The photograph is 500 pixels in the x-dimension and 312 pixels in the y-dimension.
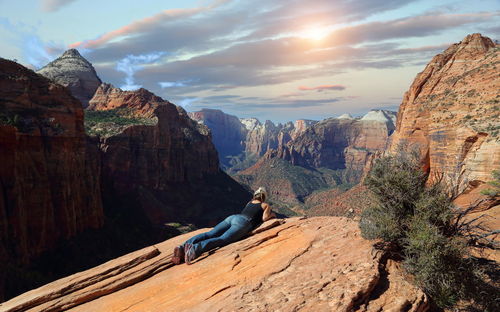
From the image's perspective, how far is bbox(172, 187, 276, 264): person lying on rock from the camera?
9.54 meters

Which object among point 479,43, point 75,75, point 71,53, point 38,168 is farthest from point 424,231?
point 71,53

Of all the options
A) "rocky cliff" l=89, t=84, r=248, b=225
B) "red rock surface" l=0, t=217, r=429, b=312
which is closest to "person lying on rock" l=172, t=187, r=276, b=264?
"red rock surface" l=0, t=217, r=429, b=312

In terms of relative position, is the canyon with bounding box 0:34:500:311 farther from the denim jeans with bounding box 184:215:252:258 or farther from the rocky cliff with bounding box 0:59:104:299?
the denim jeans with bounding box 184:215:252:258

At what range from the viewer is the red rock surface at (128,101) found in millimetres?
81975

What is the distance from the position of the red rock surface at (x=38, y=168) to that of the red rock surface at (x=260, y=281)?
1126 inches

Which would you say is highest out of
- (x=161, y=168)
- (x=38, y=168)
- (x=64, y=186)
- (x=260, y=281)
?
(x=38, y=168)

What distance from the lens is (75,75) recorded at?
94500 mm

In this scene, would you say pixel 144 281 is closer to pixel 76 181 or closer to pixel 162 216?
pixel 76 181

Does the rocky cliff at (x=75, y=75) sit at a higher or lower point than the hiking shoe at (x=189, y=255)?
higher

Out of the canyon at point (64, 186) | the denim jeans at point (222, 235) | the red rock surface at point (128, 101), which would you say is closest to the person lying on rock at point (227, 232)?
the denim jeans at point (222, 235)

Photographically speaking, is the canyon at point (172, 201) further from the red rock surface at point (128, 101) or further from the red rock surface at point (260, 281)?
the red rock surface at point (128, 101)

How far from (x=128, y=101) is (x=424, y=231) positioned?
8592cm

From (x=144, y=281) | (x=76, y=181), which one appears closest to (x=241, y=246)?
(x=144, y=281)

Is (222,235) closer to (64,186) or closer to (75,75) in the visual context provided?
(64,186)
